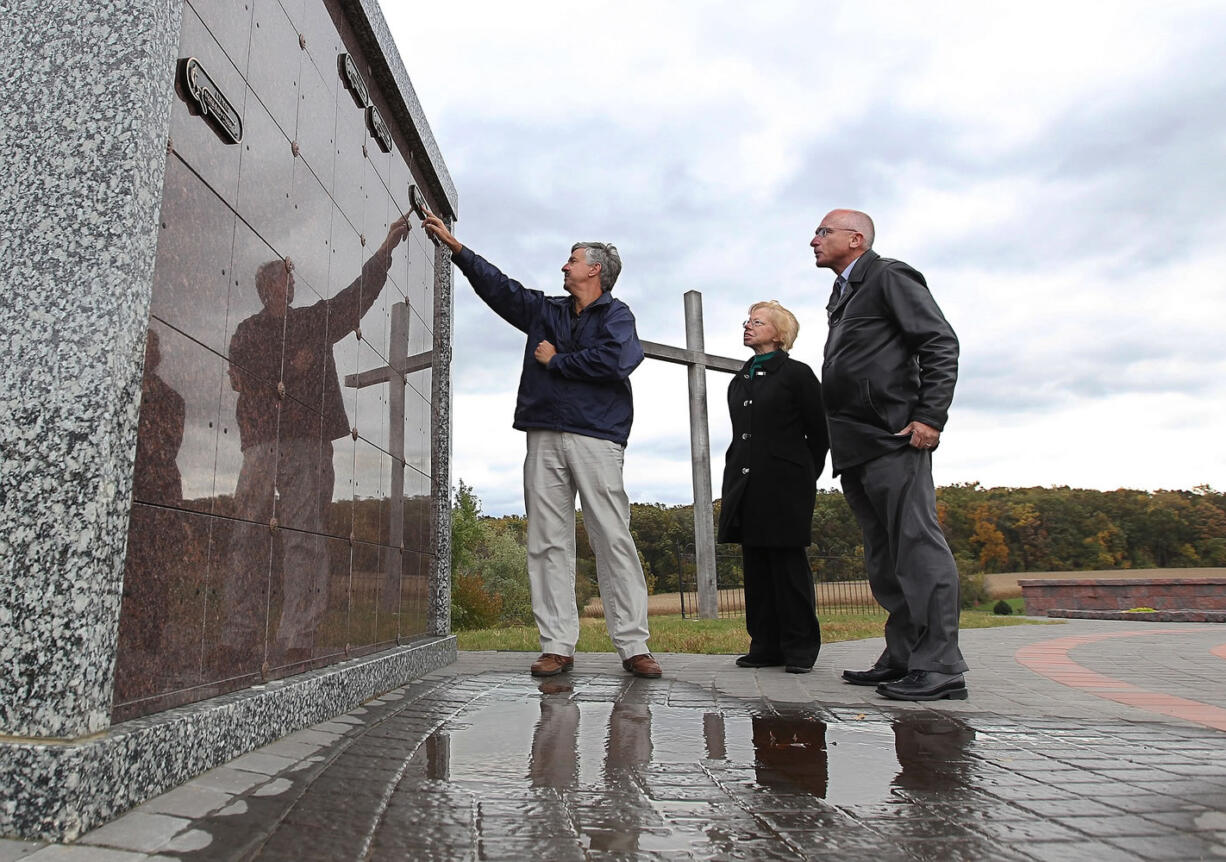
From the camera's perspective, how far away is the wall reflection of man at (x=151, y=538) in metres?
1.63

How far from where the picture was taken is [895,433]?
10.7 ft

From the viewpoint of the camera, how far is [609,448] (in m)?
3.78

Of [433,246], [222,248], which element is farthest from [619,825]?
[433,246]

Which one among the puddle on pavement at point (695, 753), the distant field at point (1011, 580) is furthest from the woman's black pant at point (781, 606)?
the distant field at point (1011, 580)

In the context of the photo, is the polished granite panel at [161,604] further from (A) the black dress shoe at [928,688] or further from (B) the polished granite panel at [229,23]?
(A) the black dress shoe at [928,688]

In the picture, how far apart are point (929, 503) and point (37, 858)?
9.51 ft

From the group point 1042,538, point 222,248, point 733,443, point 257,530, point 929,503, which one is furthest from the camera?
point 1042,538

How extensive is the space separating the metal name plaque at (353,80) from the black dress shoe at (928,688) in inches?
124

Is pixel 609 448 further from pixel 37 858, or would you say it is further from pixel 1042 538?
pixel 1042 538

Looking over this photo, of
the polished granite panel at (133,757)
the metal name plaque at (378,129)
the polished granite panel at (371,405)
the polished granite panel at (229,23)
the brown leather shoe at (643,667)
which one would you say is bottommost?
the brown leather shoe at (643,667)

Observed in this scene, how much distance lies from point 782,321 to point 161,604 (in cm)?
333

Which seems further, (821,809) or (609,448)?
(609,448)

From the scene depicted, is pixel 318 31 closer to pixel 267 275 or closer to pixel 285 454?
pixel 267 275

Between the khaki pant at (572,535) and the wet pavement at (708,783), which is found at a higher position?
the khaki pant at (572,535)
